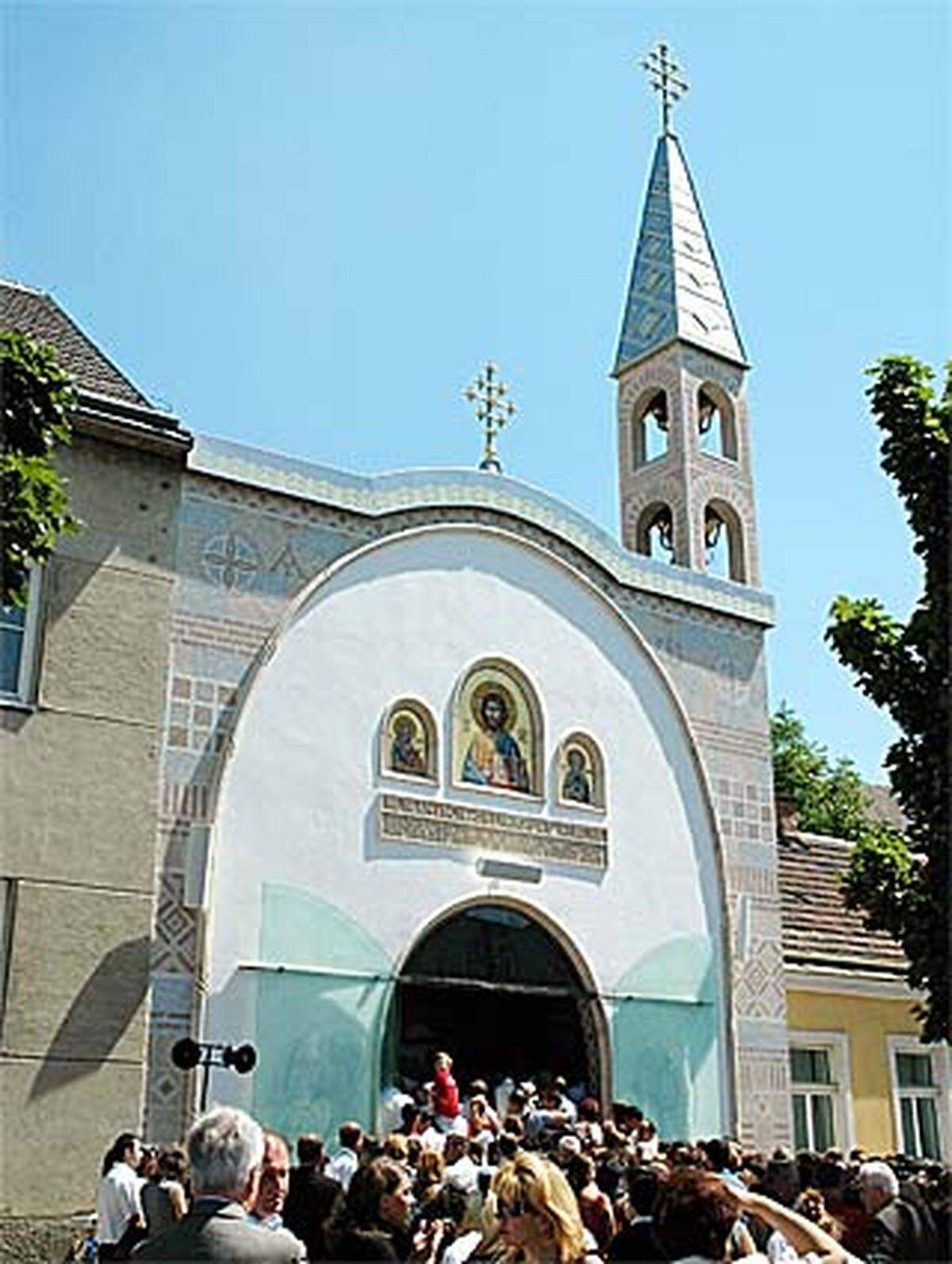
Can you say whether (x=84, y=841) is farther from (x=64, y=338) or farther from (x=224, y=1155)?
(x=224, y=1155)

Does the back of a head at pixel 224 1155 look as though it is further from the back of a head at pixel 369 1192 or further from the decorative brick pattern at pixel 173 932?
the decorative brick pattern at pixel 173 932

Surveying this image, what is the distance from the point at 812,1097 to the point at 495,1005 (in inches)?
240

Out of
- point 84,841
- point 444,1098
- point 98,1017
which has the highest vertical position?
point 84,841

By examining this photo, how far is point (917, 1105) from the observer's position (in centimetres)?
2344

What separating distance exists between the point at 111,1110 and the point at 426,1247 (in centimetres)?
726

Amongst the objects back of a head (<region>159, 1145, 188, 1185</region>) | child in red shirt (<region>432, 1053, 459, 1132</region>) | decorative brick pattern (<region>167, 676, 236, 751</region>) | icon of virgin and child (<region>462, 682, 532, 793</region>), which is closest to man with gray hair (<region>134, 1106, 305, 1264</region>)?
back of a head (<region>159, 1145, 188, 1185</region>)

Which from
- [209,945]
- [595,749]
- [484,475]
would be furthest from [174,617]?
[595,749]

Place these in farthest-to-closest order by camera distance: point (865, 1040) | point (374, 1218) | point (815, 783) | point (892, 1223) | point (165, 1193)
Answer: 1. point (815, 783)
2. point (865, 1040)
3. point (165, 1193)
4. point (892, 1223)
5. point (374, 1218)

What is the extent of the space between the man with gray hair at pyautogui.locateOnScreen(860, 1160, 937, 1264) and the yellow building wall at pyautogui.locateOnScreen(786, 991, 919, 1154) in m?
12.8

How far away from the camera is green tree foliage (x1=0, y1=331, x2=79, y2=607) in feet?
33.1

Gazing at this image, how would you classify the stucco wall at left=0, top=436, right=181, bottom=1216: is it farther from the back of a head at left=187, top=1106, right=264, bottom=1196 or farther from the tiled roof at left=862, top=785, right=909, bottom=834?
the tiled roof at left=862, top=785, right=909, bottom=834

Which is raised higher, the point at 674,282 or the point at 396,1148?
the point at 674,282

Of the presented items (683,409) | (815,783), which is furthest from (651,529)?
(815,783)

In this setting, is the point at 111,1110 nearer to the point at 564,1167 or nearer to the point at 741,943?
the point at 564,1167
